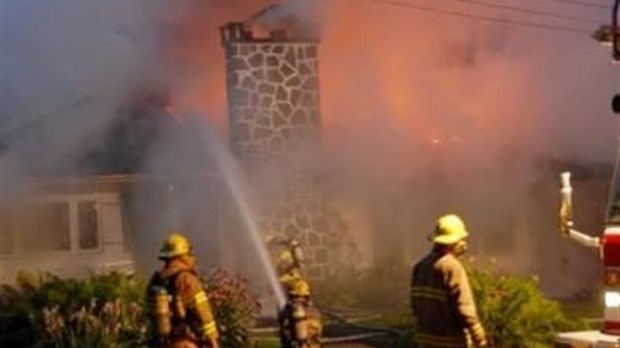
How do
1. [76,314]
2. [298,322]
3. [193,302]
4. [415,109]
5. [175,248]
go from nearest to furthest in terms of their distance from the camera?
[193,302] < [175,248] < [298,322] < [76,314] < [415,109]

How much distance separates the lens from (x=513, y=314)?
11.6 m

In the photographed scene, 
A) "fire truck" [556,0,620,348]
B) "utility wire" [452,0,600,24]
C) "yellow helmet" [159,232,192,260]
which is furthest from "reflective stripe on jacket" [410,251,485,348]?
"utility wire" [452,0,600,24]

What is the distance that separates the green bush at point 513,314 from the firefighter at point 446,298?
371 cm

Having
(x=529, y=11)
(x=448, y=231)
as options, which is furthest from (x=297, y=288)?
(x=529, y=11)

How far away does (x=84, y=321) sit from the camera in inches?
445

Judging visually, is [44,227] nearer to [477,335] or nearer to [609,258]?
[609,258]

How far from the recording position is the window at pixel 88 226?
18.2 meters

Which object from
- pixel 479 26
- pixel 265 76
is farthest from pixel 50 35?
pixel 479 26

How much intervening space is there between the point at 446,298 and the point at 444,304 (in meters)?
0.05

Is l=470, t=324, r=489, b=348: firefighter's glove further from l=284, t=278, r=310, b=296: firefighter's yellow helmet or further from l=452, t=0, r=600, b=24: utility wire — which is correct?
l=452, t=0, r=600, b=24: utility wire

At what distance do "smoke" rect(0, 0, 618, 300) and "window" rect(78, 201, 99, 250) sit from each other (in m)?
0.75

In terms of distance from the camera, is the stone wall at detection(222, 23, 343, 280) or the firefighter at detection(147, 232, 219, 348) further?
the stone wall at detection(222, 23, 343, 280)

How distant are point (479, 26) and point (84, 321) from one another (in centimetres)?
909

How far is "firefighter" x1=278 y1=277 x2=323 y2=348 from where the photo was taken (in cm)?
995
